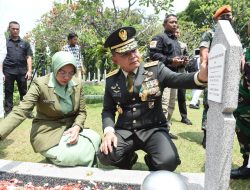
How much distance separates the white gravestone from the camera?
6.44 ft

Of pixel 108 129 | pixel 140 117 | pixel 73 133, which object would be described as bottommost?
pixel 73 133

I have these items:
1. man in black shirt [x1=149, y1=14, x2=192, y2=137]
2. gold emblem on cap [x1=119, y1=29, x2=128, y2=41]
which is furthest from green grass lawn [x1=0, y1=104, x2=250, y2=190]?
gold emblem on cap [x1=119, y1=29, x2=128, y2=41]

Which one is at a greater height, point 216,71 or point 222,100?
point 216,71

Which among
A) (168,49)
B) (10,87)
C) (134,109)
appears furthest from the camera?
(10,87)

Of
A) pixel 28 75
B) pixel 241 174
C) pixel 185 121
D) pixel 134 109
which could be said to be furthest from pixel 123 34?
pixel 28 75

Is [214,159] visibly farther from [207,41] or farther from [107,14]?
[107,14]

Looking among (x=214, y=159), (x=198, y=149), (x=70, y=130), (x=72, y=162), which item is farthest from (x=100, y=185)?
(x=198, y=149)

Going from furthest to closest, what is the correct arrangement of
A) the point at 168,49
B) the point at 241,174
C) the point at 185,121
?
the point at 185,121, the point at 168,49, the point at 241,174

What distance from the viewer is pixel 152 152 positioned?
10.5 feet

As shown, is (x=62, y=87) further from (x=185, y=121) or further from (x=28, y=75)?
(x=185, y=121)

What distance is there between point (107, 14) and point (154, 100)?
19.1ft

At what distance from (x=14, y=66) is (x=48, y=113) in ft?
11.3

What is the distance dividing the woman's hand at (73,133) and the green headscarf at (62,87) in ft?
0.70

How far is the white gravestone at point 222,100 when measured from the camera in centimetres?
196
